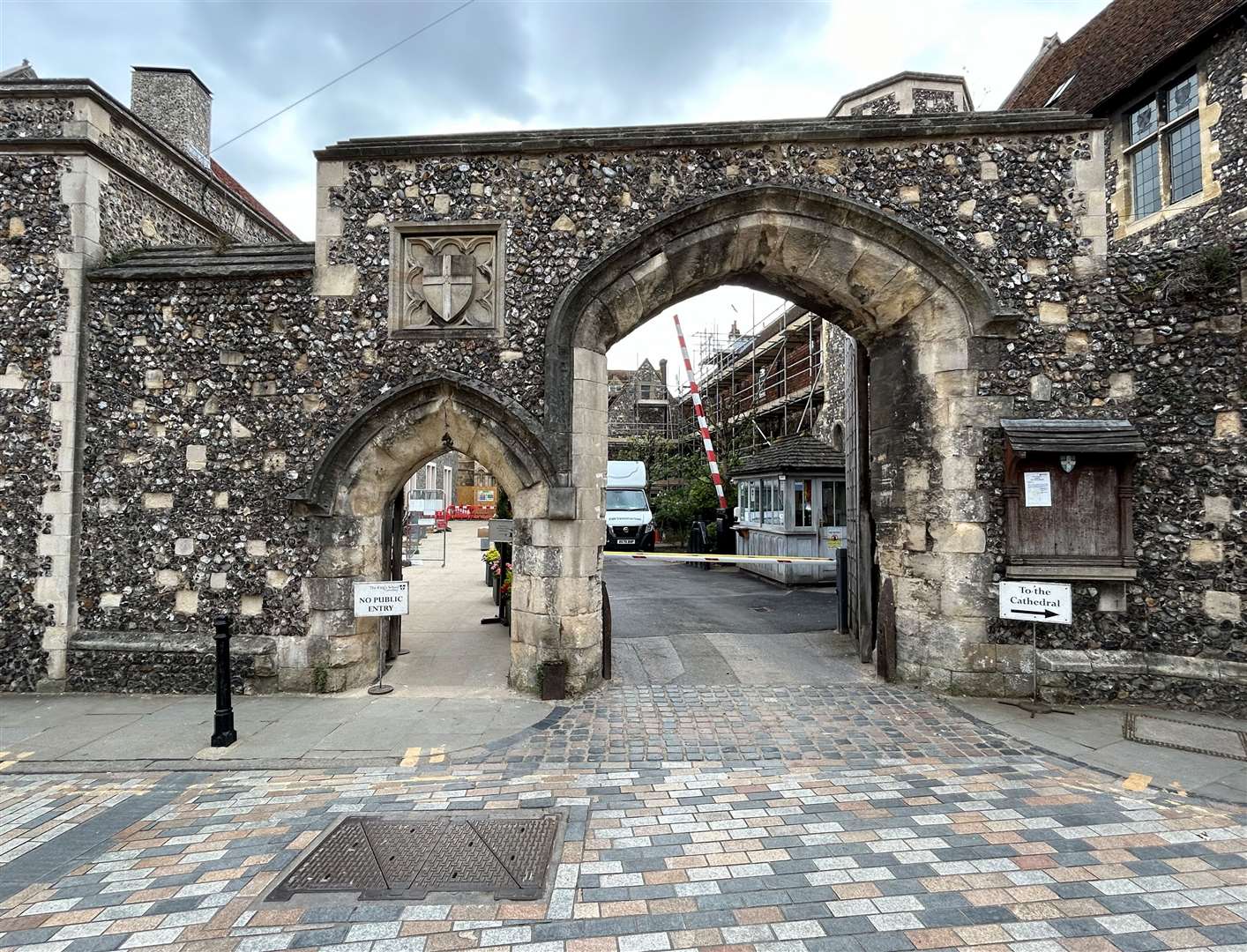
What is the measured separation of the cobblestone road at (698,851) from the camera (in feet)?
8.50

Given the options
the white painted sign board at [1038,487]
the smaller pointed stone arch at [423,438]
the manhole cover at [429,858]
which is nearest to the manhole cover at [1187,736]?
the white painted sign board at [1038,487]

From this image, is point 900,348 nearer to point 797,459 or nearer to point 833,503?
point 797,459

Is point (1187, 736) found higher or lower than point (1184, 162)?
lower

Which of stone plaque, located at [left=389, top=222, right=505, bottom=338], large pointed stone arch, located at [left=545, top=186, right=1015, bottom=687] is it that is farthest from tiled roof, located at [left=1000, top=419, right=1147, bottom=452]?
stone plaque, located at [left=389, top=222, right=505, bottom=338]

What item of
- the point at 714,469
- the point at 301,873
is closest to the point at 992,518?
the point at 301,873

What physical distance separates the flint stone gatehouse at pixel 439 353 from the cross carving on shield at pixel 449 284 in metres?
0.03

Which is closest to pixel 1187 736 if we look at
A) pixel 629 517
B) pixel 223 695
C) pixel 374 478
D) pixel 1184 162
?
pixel 374 478

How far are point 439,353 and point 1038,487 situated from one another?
5.74 m

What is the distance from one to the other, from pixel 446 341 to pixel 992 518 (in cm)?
551

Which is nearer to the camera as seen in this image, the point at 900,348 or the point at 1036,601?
the point at 1036,601

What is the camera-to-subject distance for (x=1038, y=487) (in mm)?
5453

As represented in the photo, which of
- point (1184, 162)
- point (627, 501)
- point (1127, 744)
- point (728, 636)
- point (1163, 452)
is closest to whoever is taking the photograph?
point (1127, 744)

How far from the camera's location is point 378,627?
612 cm

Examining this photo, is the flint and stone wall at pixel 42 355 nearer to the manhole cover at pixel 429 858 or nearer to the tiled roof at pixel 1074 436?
the manhole cover at pixel 429 858
